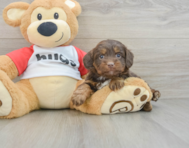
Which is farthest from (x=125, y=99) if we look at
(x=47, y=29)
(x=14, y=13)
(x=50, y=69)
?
(x=14, y=13)

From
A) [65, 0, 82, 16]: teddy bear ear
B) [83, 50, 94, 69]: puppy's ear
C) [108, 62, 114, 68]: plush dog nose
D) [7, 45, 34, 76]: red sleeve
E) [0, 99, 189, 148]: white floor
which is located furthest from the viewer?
[65, 0, 82, 16]: teddy bear ear

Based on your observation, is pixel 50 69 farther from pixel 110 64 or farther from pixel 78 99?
pixel 110 64

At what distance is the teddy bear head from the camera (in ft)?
3.61

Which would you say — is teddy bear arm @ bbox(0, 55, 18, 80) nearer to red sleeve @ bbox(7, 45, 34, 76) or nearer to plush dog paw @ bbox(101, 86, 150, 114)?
red sleeve @ bbox(7, 45, 34, 76)

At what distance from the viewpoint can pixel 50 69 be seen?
3.78 ft

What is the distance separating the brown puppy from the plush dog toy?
6 cm

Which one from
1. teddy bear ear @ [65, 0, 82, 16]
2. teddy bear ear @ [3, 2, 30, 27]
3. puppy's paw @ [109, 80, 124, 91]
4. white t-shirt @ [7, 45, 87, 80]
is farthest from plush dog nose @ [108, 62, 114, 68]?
teddy bear ear @ [3, 2, 30, 27]

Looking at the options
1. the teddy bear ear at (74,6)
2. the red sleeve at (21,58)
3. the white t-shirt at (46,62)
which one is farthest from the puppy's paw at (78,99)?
the teddy bear ear at (74,6)

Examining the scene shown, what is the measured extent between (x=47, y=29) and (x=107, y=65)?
449 millimetres

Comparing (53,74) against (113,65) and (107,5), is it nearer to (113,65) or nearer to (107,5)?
(113,65)

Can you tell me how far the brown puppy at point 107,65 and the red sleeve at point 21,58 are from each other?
446 mm

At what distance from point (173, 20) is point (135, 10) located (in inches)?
14.1

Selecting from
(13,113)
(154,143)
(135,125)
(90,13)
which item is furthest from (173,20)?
(13,113)

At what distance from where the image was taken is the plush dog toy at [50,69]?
100 cm
